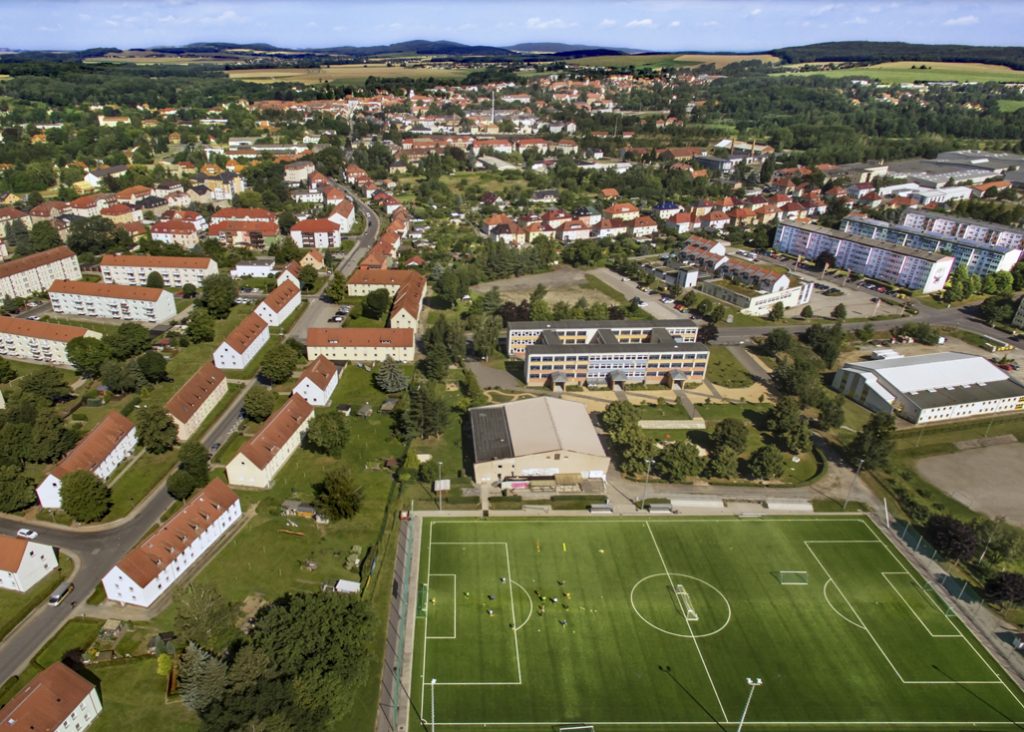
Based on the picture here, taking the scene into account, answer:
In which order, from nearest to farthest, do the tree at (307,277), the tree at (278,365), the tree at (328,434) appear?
the tree at (328,434) < the tree at (278,365) < the tree at (307,277)

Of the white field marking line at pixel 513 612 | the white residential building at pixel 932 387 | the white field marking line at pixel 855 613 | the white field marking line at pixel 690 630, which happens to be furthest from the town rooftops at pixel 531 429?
the white residential building at pixel 932 387

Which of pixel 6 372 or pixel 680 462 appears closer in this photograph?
pixel 680 462

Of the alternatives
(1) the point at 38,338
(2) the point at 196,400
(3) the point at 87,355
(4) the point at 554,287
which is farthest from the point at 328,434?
(4) the point at 554,287

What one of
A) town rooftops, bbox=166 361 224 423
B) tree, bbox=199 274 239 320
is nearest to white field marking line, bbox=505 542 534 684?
town rooftops, bbox=166 361 224 423

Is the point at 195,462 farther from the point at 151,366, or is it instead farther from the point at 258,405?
the point at 151,366

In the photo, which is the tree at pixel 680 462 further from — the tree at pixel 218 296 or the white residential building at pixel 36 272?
the white residential building at pixel 36 272
